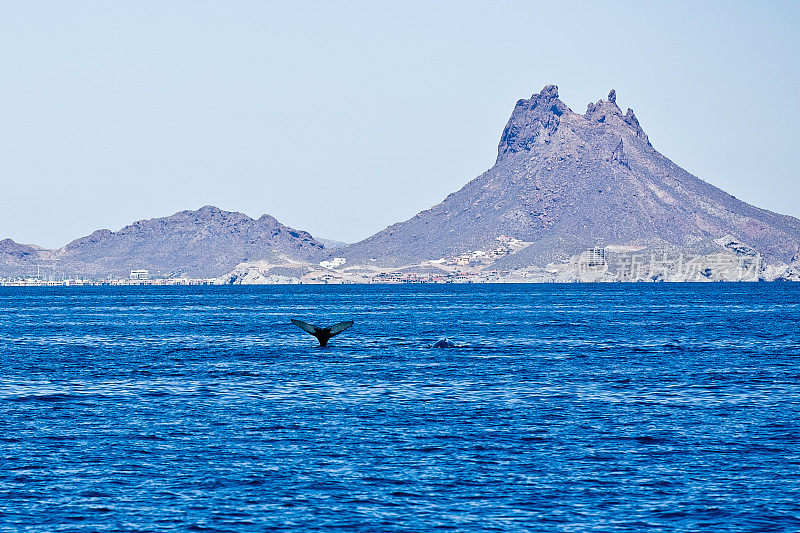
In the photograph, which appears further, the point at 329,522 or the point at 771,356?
the point at 771,356

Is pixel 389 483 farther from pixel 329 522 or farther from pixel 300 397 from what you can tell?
pixel 300 397

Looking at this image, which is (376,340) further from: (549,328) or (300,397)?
(300,397)

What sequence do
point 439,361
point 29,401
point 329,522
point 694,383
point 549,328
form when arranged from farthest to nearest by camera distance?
point 549,328, point 439,361, point 694,383, point 29,401, point 329,522

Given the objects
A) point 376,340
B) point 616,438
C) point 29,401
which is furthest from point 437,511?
point 376,340

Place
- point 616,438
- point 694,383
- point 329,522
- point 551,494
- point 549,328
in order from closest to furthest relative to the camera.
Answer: point 329,522 → point 551,494 → point 616,438 → point 694,383 → point 549,328

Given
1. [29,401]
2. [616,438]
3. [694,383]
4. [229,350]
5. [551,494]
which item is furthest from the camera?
[229,350]

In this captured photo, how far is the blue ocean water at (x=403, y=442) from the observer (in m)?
30.7

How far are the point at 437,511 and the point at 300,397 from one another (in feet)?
82.9

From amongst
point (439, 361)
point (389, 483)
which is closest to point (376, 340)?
point (439, 361)

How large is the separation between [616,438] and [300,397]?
19.3 metres

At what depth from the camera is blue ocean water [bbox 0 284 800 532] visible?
101 feet

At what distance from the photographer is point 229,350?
8944cm

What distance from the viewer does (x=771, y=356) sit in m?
78.6

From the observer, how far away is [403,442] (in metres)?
41.0
